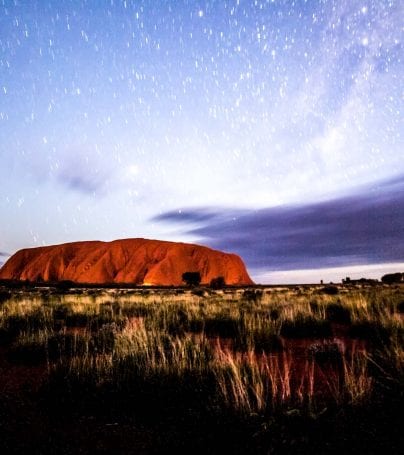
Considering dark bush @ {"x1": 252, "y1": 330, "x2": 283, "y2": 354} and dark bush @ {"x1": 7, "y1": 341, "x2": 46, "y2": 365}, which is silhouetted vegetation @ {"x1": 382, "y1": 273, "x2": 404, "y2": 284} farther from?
dark bush @ {"x1": 7, "y1": 341, "x2": 46, "y2": 365}

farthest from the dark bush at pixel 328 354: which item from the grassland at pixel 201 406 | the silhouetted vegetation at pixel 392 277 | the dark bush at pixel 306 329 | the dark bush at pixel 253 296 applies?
the silhouetted vegetation at pixel 392 277

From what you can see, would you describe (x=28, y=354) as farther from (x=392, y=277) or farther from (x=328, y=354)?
(x=392, y=277)

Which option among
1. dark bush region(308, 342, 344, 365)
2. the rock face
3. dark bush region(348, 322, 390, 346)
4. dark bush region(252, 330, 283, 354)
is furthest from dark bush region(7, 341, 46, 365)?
the rock face

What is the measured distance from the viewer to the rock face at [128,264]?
117500 mm

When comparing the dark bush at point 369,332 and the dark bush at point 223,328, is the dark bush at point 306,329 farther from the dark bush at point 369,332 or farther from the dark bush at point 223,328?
the dark bush at point 223,328

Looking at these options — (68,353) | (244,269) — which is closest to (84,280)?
(244,269)

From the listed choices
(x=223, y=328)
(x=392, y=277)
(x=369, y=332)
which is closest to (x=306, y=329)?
(x=369, y=332)

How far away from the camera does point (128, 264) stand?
12269cm

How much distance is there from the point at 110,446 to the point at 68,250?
138 metres

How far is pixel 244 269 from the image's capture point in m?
138

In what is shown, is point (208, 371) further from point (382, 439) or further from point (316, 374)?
point (382, 439)

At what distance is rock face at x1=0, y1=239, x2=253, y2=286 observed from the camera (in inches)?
4626

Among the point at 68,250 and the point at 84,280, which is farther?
the point at 68,250

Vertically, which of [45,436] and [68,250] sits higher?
[68,250]
